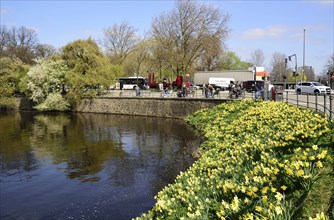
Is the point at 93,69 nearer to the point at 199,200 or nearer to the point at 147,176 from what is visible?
the point at 147,176

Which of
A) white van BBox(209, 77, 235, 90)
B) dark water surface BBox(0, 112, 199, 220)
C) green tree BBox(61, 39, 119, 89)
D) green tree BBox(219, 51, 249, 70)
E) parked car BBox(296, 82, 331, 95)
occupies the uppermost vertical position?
green tree BBox(219, 51, 249, 70)

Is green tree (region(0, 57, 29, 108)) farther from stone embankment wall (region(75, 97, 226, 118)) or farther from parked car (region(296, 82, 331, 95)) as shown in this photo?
parked car (region(296, 82, 331, 95))

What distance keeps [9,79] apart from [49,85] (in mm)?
10523

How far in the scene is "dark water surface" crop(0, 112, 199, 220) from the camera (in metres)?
12.1

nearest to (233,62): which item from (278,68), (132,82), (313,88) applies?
(278,68)

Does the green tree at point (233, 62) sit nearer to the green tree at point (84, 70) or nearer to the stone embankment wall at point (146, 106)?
the green tree at point (84, 70)

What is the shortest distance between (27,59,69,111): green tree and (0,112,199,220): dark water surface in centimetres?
1692

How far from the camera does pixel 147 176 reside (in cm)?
1534

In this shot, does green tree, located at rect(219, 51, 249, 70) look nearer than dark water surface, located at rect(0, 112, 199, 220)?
No

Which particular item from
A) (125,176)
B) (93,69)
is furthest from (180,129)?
(93,69)

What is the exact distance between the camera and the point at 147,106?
4200cm

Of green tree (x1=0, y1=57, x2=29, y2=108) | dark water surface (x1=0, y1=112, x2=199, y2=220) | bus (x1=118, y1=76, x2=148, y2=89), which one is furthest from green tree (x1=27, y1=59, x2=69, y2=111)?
bus (x1=118, y1=76, x2=148, y2=89)

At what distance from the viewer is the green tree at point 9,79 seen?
52.4 metres

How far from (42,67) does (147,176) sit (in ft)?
128
